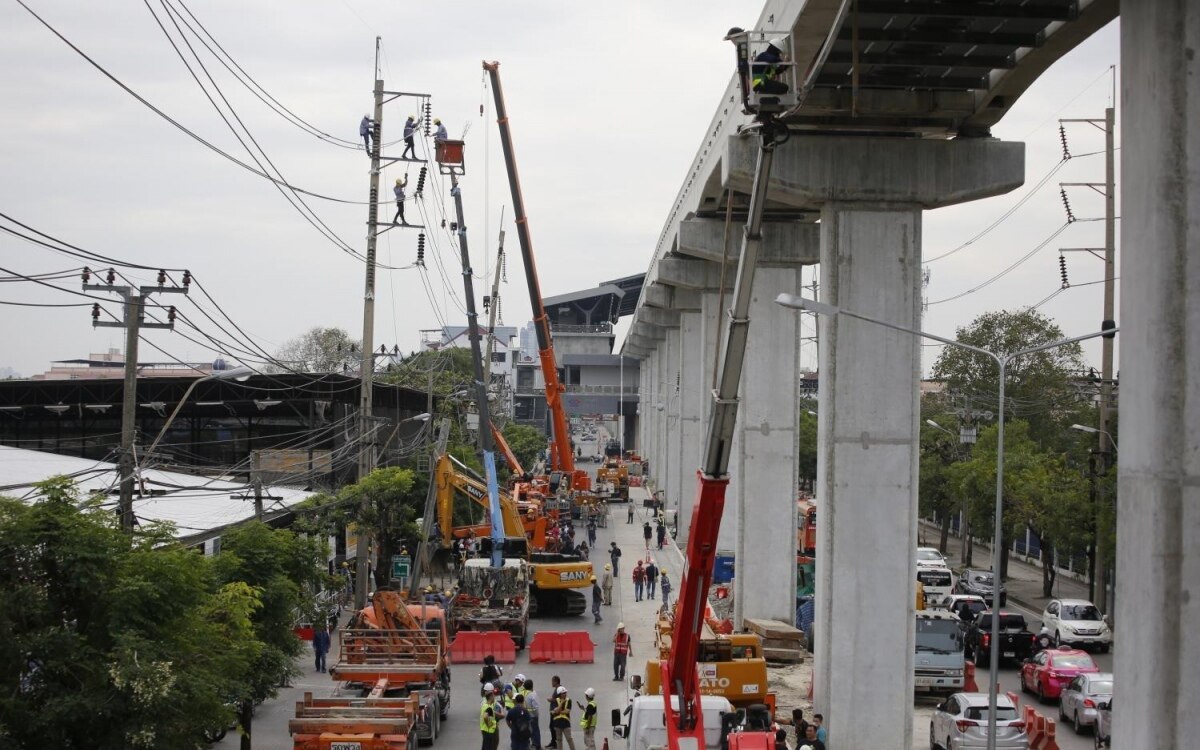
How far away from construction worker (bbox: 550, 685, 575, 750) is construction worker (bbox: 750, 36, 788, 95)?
37.5 ft

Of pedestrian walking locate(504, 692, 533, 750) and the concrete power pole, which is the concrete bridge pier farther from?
the concrete power pole

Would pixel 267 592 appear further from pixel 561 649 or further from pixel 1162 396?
pixel 1162 396

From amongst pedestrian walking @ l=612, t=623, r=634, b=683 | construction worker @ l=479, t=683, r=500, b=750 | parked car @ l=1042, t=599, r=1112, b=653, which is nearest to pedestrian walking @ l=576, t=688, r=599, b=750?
construction worker @ l=479, t=683, r=500, b=750

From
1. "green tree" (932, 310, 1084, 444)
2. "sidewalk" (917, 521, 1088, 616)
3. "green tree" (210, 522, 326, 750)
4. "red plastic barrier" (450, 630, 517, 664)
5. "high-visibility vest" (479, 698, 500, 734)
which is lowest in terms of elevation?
"sidewalk" (917, 521, 1088, 616)

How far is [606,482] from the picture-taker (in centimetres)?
8688

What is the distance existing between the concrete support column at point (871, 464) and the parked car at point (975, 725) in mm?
858

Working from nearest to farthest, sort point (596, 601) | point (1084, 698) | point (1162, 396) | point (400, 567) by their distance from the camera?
point (1162, 396), point (1084, 698), point (596, 601), point (400, 567)

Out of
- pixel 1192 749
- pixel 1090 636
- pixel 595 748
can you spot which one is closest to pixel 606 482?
pixel 1090 636

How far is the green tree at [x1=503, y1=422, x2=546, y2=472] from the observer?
90750 mm

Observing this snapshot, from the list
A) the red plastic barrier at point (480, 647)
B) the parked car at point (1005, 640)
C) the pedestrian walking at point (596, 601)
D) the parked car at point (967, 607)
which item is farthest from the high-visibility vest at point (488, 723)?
the parked car at point (967, 607)

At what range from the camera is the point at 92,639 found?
1474cm

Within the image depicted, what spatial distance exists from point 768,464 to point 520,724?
16.6 metres

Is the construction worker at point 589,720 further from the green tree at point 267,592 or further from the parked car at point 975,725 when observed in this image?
the parked car at point 975,725

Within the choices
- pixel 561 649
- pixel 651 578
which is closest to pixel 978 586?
pixel 651 578
